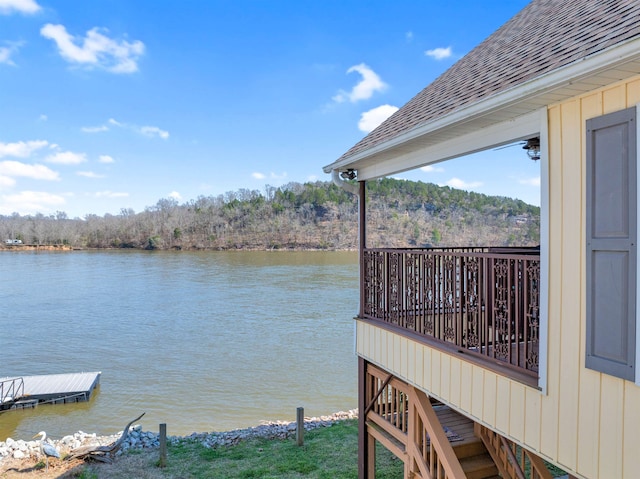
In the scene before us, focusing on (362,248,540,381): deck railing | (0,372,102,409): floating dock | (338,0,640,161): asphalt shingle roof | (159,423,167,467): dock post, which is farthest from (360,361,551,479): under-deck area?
(0,372,102,409): floating dock

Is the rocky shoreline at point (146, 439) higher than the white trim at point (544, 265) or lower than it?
lower

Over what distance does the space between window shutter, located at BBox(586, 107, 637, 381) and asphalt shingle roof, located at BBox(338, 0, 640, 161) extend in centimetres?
44

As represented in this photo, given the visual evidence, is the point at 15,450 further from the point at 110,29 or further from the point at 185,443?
the point at 110,29

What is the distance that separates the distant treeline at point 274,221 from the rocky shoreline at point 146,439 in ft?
92.0

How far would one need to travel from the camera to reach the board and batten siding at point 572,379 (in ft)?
6.77

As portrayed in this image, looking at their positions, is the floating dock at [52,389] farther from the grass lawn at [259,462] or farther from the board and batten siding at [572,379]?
the board and batten siding at [572,379]

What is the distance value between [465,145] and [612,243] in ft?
4.91

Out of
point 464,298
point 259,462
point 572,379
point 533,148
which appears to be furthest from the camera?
point 259,462

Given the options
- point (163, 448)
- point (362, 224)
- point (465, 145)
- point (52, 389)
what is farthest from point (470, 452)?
point (52, 389)

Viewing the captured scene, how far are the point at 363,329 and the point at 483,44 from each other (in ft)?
12.3

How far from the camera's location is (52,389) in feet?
42.3

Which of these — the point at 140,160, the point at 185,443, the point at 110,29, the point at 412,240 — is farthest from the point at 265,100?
the point at 185,443

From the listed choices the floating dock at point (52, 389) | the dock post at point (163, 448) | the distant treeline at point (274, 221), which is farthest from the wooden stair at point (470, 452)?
the distant treeline at point (274, 221)

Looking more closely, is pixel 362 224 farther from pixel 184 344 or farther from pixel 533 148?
pixel 184 344
